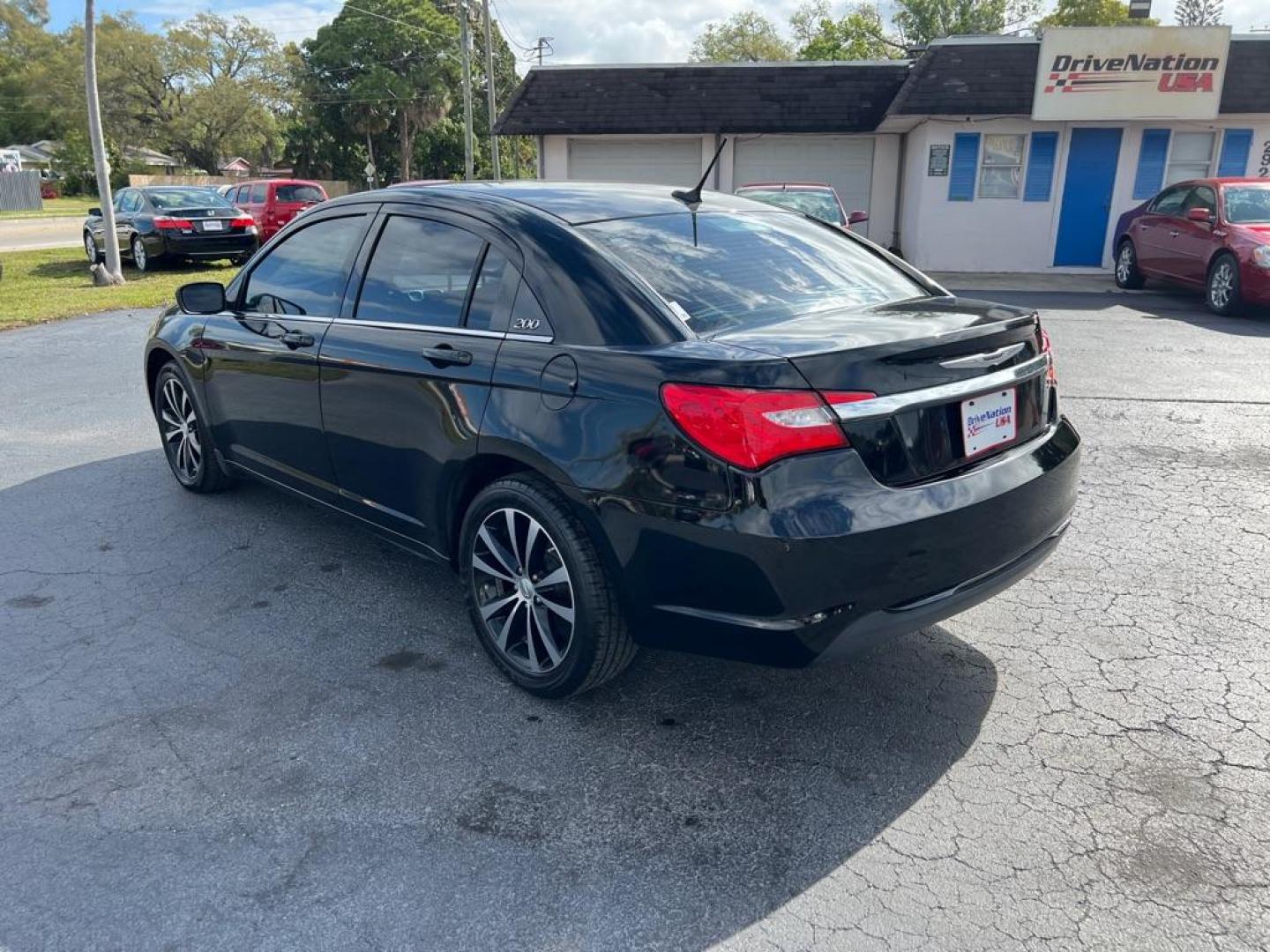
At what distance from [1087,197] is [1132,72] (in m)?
2.17

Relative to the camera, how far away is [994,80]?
16938mm

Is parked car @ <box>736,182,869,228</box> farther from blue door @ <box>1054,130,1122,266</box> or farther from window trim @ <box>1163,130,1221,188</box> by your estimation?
window trim @ <box>1163,130,1221,188</box>

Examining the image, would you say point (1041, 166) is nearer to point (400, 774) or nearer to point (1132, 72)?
point (1132, 72)

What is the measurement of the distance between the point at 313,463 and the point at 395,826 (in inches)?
77.4

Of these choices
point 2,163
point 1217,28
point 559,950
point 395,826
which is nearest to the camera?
point 559,950

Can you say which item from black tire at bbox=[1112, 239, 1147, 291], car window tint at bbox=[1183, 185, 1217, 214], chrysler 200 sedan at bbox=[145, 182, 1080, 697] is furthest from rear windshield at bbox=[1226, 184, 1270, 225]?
chrysler 200 sedan at bbox=[145, 182, 1080, 697]

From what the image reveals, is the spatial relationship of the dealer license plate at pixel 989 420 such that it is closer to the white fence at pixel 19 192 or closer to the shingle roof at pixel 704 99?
the shingle roof at pixel 704 99

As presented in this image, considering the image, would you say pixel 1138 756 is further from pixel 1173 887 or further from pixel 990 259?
pixel 990 259

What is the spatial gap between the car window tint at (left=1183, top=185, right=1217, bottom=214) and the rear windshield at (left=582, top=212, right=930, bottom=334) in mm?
10274

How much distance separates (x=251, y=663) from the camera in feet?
11.4

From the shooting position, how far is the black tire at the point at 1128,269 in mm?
13844

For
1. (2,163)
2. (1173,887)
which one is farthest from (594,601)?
(2,163)

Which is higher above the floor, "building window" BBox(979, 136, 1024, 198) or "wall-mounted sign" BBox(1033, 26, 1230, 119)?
"wall-mounted sign" BBox(1033, 26, 1230, 119)

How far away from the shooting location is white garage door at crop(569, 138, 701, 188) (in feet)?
70.5
